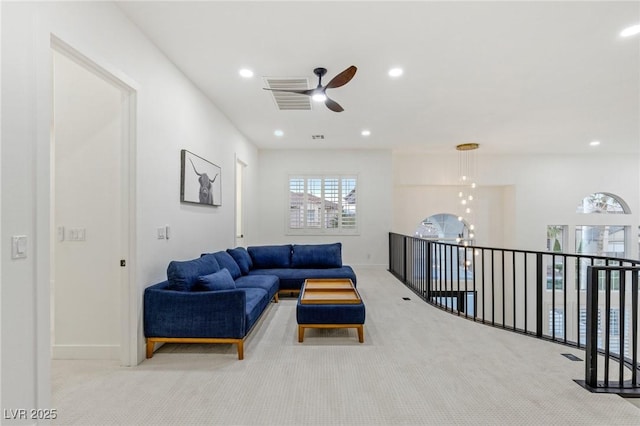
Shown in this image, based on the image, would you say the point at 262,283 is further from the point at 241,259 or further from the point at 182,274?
the point at 182,274

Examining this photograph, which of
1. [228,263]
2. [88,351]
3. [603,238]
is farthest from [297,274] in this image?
[603,238]

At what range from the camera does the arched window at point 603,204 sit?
320 inches

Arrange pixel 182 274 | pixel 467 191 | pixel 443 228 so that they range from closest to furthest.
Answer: pixel 182 274, pixel 467 191, pixel 443 228

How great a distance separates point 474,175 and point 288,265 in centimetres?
557

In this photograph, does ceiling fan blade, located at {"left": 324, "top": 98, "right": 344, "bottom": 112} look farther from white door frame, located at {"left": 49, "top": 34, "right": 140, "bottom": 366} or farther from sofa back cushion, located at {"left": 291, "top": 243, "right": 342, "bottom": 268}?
sofa back cushion, located at {"left": 291, "top": 243, "right": 342, "bottom": 268}

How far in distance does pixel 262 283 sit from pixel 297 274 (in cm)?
93

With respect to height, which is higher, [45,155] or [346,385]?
[45,155]

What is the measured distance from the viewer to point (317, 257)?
539cm

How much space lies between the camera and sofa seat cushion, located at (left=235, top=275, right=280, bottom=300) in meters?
3.86

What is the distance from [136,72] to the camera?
8.85ft

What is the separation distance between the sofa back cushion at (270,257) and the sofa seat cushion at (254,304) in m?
1.49

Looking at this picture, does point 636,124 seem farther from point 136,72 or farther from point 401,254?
point 136,72

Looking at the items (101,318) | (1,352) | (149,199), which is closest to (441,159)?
(149,199)

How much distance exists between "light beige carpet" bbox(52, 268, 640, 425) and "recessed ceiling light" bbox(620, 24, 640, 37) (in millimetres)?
2905
